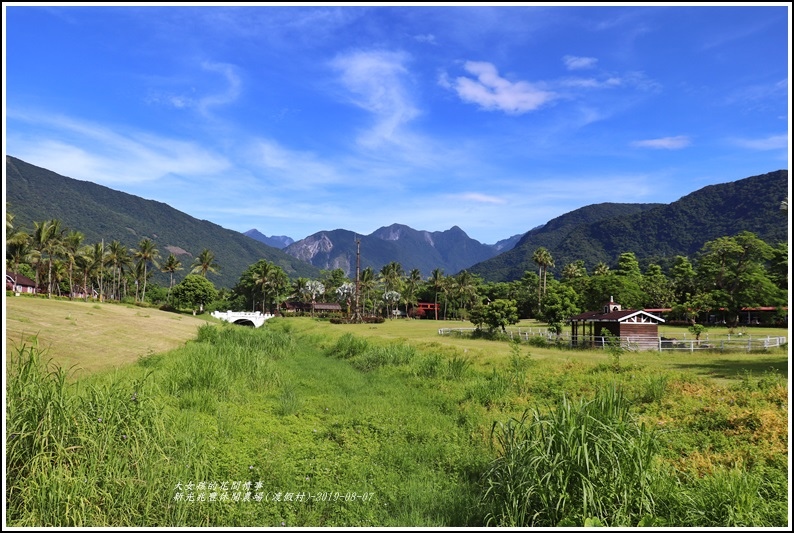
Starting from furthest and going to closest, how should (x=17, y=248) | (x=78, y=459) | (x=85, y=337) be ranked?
(x=17, y=248) → (x=85, y=337) → (x=78, y=459)

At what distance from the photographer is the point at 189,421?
10.9 m

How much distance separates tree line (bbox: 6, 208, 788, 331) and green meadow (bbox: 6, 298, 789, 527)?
112 ft

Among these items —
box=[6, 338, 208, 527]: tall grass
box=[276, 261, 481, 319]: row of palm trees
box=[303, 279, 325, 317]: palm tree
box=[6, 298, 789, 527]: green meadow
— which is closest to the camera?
box=[6, 338, 208, 527]: tall grass

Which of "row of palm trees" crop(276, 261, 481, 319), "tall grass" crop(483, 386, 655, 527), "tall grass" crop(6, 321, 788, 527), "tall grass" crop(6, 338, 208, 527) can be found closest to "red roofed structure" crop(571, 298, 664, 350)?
"tall grass" crop(6, 321, 788, 527)

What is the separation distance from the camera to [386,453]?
1101 cm

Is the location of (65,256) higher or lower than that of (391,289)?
higher

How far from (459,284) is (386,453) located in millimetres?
101154

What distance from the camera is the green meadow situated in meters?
6.42

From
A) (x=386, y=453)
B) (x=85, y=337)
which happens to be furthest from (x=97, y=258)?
(x=386, y=453)

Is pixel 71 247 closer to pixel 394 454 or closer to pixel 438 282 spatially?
pixel 438 282

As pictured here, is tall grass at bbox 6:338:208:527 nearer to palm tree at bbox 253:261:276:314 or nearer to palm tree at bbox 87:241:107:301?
palm tree at bbox 87:241:107:301

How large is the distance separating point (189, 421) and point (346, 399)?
21.9 ft

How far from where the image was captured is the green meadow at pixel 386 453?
642cm

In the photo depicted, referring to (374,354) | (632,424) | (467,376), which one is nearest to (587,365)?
(467,376)
